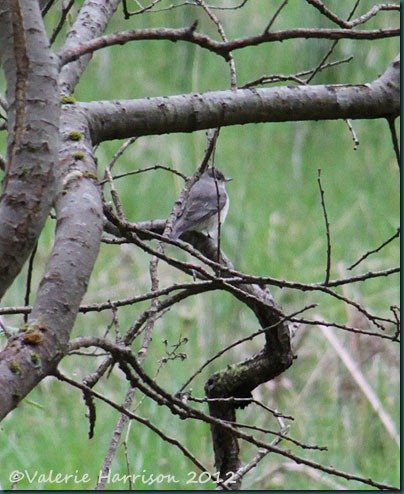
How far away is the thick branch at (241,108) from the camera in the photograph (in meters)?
1.42

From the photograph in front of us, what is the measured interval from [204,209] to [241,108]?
2611 millimetres

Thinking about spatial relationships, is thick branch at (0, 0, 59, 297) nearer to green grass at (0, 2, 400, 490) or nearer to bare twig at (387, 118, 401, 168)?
bare twig at (387, 118, 401, 168)

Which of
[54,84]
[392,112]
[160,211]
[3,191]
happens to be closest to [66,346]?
[3,191]

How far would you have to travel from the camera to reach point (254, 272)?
166 inches

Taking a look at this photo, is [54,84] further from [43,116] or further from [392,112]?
[392,112]

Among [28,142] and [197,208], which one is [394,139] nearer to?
[28,142]

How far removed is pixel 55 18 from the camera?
3035 mm

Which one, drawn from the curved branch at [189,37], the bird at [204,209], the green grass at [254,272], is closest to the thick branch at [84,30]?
the curved branch at [189,37]

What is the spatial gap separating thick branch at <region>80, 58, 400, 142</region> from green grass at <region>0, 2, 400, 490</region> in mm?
710

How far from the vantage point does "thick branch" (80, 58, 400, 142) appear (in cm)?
142

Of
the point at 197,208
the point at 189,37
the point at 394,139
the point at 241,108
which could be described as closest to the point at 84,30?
the point at 241,108

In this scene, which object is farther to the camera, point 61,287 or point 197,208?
point 197,208

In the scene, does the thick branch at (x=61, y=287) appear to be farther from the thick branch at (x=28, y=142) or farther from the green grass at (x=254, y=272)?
the green grass at (x=254, y=272)

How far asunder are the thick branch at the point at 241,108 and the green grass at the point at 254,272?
71 cm
